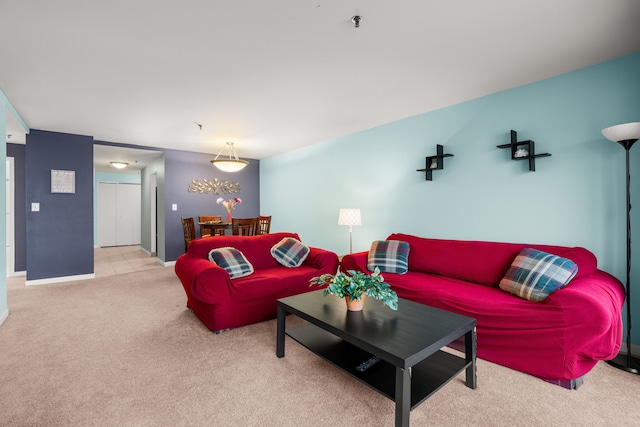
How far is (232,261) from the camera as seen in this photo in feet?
10.1

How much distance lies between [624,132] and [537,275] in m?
1.14

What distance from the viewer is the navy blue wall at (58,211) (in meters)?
4.46

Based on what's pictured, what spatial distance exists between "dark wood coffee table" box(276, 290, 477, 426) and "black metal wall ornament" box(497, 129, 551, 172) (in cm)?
180

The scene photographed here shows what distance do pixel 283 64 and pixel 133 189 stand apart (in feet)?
27.7

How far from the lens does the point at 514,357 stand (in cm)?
209

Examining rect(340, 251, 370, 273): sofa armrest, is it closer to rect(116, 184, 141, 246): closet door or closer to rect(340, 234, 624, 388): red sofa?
rect(340, 234, 624, 388): red sofa

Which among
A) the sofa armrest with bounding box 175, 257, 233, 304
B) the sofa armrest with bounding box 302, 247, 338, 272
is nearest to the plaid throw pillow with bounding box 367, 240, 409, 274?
the sofa armrest with bounding box 302, 247, 338, 272

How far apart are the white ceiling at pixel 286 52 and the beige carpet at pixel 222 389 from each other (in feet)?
7.54

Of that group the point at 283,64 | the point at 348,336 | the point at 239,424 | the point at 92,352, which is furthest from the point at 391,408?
the point at 283,64

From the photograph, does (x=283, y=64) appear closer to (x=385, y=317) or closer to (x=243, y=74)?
(x=243, y=74)

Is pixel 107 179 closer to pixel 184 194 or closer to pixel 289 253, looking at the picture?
pixel 184 194

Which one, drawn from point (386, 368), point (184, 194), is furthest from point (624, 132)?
point (184, 194)

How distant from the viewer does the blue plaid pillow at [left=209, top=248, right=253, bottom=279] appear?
9.89ft

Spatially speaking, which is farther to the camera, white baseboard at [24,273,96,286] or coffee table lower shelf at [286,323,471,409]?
white baseboard at [24,273,96,286]
